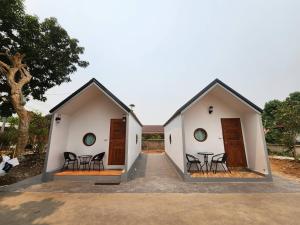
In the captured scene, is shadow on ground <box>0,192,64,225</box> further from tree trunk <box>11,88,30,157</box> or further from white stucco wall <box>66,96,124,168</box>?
tree trunk <box>11,88,30,157</box>

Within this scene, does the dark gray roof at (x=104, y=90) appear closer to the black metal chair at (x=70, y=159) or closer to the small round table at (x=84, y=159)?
the black metal chair at (x=70, y=159)

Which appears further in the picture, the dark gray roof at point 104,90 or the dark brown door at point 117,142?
the dark brown door at point 117,142

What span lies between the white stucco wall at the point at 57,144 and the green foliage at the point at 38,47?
502cm

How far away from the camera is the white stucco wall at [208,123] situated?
7258 millimetres

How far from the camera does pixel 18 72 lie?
8961 millimetres

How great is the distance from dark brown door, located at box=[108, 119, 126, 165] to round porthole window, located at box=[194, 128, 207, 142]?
3.94 meters

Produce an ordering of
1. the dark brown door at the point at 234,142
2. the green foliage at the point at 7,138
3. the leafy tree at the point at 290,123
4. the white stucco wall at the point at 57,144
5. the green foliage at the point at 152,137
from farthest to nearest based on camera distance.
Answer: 1. the green foliage at the point at 152,137
2. the green foliage at the point at 7,138
3. the leafy tree at the point at 290,123
4. the dark brown door at the point at 234,142
5. the white stucco wall at the point at 57,144

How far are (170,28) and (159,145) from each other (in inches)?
596

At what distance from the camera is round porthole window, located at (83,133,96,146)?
734cm

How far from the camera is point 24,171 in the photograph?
700 centimetres

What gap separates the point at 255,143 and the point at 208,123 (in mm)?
2248

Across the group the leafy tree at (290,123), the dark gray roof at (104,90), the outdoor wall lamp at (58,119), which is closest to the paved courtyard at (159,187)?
the outdoor wall lamp at (58,119)

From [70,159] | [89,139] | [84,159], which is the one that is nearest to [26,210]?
[70,159]

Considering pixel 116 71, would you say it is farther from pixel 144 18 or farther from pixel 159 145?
pixel 159 145
